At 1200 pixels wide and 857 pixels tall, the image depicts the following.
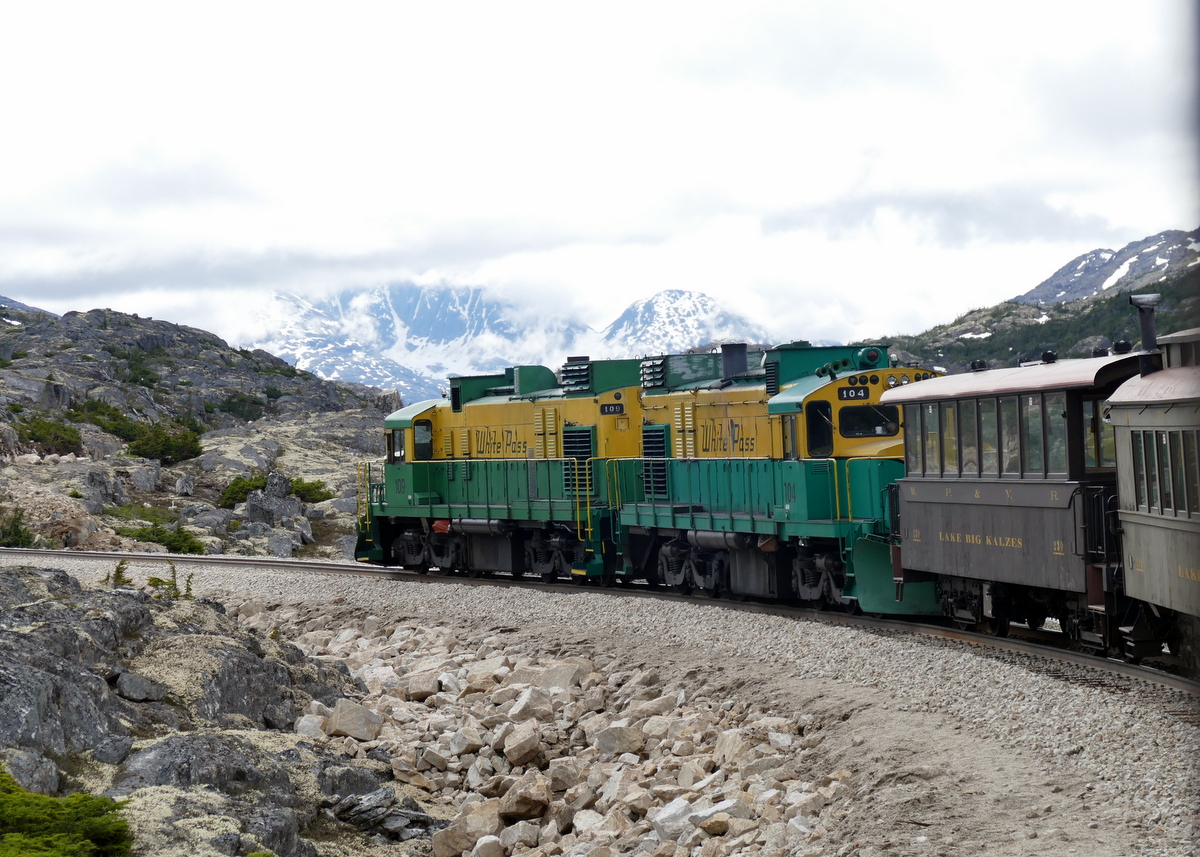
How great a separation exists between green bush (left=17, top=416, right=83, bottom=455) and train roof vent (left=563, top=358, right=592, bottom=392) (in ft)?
119

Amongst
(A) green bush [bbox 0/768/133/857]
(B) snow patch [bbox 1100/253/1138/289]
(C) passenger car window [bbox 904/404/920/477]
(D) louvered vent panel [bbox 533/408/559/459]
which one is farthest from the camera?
(B) snow patch [bbox 1100/253/1138/289]

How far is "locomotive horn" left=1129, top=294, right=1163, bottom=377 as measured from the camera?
1155 centimetres

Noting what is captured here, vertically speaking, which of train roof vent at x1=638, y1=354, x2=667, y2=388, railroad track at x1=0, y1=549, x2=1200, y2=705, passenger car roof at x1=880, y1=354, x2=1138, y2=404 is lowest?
railroad track at x1=0, y1=549, x2=1200, y2=705

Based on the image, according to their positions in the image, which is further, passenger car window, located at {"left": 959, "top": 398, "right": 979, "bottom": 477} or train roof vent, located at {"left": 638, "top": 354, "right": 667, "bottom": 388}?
train roof vent, located at {"left": 638, "top": 354, "right": 667, "bottom": 388}

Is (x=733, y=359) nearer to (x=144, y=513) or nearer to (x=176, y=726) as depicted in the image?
(x=176, y=726)

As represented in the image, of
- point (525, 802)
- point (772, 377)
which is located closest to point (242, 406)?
point (772, 377)

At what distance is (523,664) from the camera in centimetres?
1708

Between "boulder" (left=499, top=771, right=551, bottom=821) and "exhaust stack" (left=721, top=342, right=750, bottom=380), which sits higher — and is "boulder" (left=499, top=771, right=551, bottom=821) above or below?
below

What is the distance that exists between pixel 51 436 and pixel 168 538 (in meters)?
19.1

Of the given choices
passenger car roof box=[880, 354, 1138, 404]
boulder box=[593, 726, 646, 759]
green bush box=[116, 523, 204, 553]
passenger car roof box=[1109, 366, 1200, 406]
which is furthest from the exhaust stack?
green bush box=[116, 523, 204, 553]

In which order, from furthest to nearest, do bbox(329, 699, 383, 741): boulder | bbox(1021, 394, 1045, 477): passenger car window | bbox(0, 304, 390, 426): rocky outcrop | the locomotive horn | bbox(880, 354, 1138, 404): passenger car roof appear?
bbox(0, 304, 390, 426): rocky outcrop
bbox(329, 699, 383, 741): boulder
bbox(1021, 394, 1045, 477): passenger car window
bbox(880, 354, 1138, 404): passenger car roof
the locomotive horn

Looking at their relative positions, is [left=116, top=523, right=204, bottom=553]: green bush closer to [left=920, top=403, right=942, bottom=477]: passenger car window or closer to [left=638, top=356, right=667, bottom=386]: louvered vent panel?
[left=638, top=356, right=667, bottom=386]: louvered vent panel

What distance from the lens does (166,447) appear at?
188 feet

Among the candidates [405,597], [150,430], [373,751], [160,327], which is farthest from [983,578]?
[160,327]
